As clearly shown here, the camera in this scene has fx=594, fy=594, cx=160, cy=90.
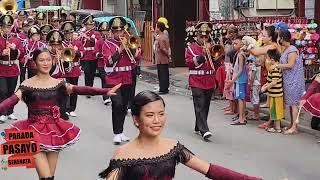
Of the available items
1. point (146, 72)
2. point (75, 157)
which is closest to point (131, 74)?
point (75, 157)

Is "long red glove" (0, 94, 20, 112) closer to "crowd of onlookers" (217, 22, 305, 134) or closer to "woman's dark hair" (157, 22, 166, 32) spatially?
"crowd of onlookers" (217, 22, 305, 134)

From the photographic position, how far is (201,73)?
973 centimetres

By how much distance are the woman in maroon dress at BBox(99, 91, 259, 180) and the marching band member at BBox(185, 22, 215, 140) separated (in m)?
5.78

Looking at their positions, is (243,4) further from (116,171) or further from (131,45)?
(116,171)

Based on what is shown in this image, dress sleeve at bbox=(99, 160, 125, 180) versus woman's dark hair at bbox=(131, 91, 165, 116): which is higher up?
woman's dark hair at bbox=(131, 91, 165, 116)

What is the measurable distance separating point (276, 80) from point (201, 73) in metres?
1.34

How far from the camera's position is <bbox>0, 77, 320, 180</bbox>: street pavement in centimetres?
788

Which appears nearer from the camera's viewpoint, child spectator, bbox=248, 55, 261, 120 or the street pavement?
the street pavement

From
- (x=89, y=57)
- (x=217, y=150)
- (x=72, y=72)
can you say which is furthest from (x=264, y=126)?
(x=89, y=57)

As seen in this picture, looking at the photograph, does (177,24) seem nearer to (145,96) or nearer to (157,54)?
(157,54)

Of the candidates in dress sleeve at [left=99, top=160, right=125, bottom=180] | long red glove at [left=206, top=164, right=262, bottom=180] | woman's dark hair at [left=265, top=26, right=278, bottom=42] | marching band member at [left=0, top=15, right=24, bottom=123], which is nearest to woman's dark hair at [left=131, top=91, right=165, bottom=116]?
dress sleeve at [left=99, top=160, right=125, bottom=180]

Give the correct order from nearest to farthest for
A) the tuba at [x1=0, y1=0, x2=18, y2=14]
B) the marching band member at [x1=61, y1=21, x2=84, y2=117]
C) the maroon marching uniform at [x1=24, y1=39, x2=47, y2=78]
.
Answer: the marching band member at [x1=61, y1=21, x2=84, y2=117] → the maroon marching uniform at [x1=24, y1=39, x2=47, y2=78] → the tuba at [x1=0, y1=0, x2=18, y2=14]

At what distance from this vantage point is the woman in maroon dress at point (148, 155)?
150 inches

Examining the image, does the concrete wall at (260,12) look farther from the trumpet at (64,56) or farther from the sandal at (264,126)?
the trumpet at (64,56)
